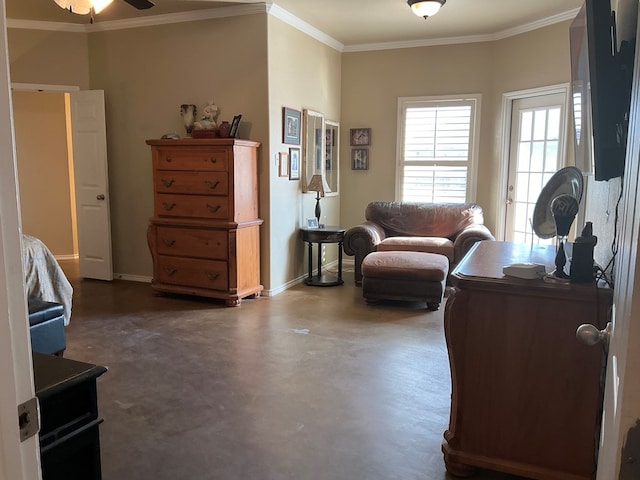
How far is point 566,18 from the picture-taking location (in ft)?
16.1

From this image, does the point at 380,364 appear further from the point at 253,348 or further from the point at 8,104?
the point at 8,104

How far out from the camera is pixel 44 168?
6566 mm

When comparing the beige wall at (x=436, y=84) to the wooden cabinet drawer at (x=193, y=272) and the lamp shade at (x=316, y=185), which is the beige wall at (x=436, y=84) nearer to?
the lamp shade at (x=316, y=185)

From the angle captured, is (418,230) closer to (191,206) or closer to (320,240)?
(320,240)

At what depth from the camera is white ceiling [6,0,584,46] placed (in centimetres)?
466

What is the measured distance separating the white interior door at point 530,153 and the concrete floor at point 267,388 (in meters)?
1.84

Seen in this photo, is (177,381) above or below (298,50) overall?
below

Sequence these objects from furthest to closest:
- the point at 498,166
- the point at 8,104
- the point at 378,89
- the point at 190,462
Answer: the point at 378,89
the point at 498,166
the point at 190,462
the point at 8,104

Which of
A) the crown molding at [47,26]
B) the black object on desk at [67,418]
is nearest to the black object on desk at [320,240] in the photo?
the crown molding at [47,26]

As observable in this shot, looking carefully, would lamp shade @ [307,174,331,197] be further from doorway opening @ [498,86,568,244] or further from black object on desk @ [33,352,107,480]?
black object on desk @ [33,352,107,480]

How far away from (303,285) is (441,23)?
310 cm

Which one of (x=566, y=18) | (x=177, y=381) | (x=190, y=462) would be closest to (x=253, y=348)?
(x=177, y=381)

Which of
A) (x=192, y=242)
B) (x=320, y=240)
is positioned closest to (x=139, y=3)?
(x=192, y=242)

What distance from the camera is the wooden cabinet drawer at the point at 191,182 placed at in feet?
15.0
